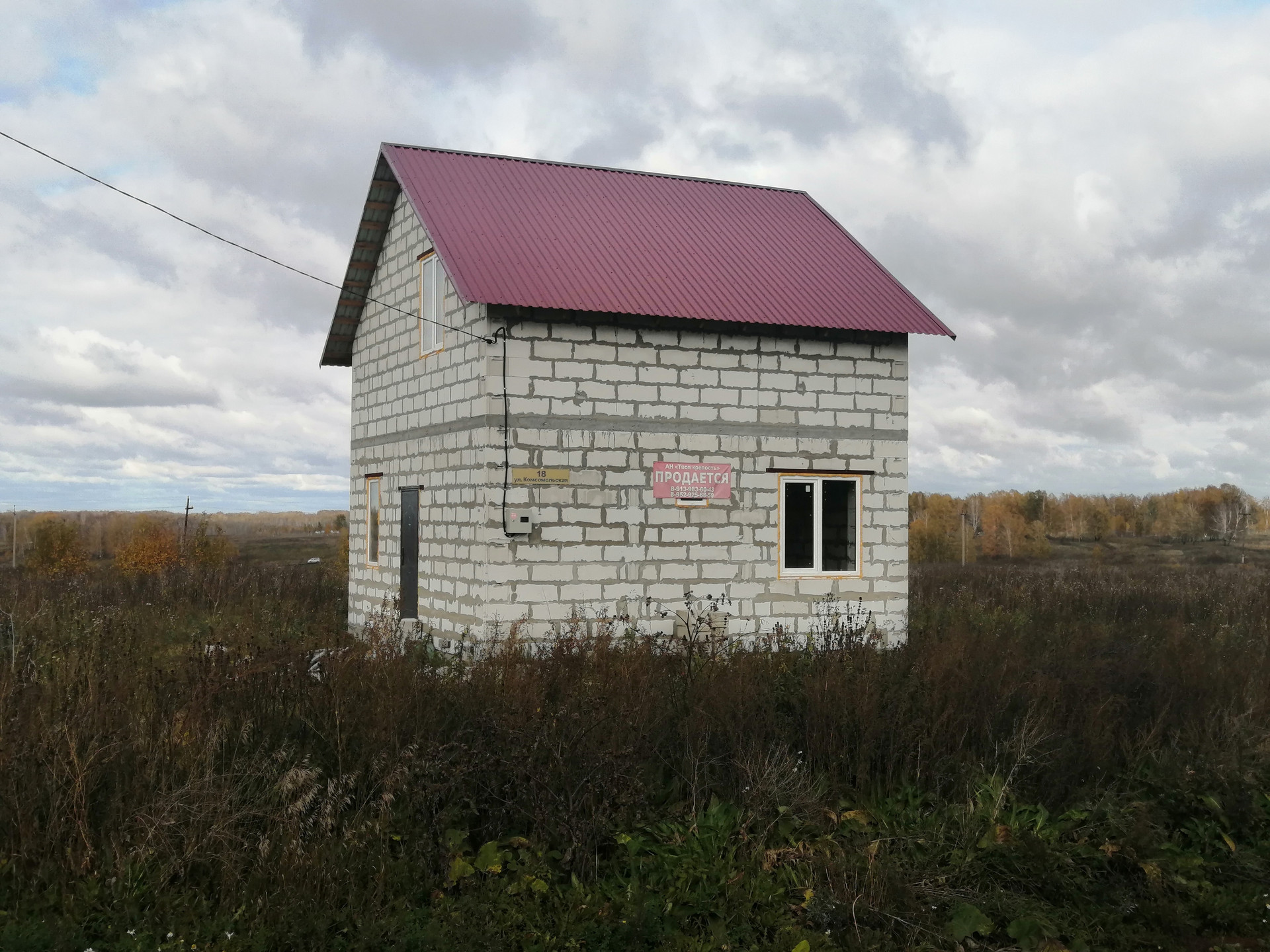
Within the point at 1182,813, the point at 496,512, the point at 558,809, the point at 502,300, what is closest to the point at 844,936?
the point at 558,809

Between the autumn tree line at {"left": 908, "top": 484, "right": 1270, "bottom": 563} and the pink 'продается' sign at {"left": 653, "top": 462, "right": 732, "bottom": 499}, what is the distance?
36504 millimetres

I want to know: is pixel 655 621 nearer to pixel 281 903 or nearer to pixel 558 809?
pixel 558 809

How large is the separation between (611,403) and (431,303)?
308cm

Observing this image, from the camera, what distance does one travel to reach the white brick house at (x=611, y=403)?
12.7 meters

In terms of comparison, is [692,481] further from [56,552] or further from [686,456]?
[56,552]

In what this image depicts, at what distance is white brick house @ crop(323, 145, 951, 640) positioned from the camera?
12719mm

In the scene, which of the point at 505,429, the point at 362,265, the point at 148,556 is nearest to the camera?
the point at 505,429

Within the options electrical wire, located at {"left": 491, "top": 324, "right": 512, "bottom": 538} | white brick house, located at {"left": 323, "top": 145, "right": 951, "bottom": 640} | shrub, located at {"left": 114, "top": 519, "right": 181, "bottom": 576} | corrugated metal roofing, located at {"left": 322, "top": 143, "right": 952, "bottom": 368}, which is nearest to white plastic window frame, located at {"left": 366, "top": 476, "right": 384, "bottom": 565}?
white brick house, located at {"left": 323, "top": 145, "right": 951, "bottom": 640}

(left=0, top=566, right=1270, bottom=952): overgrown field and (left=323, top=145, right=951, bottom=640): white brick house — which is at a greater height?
(left=323, top=145, right=951, bottom=640): white brick house

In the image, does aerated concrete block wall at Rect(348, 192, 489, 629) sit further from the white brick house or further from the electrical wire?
the electrical wire

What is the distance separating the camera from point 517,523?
1247 centimetres

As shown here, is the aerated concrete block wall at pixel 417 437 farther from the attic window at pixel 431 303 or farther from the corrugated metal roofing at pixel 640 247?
the corrugated metal roofing at pixel 640 247

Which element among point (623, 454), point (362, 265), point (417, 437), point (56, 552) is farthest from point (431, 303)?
point (56, 552)

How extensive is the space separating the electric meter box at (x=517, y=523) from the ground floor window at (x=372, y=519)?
448cm
